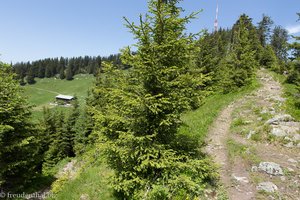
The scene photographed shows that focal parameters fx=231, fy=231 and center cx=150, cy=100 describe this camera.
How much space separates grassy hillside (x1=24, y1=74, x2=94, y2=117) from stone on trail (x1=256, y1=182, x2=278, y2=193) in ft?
325

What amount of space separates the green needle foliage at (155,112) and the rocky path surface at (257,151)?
6.42ft

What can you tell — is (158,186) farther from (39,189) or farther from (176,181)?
(39,189)

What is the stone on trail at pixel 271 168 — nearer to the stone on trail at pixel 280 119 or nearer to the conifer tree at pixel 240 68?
the stone on trail at pixel 280 119

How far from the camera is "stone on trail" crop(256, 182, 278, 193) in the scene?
362 inches

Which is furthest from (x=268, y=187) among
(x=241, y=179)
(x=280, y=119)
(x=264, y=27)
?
(x=264, y=27)

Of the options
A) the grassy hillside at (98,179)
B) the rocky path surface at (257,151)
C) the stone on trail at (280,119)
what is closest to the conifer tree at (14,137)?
the grassy hillside at (98,179)

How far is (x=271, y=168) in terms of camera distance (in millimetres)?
10531

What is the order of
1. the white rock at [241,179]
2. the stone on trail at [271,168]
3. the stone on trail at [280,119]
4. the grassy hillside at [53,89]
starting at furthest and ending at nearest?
the grassy hillside at [53,89]
the stone on trail at [280,119]
the stone on trail at [271,168]
the white rock at [241,179]

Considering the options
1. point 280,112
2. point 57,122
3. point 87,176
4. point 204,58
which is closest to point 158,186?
point 87,176

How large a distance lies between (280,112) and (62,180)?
54.8 ft

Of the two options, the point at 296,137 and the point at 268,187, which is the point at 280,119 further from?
the point at 268,187

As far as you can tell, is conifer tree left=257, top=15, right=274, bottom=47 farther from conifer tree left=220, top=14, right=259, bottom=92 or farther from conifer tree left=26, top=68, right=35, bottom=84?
conifer tree left=26, top=68, right=35, bottom=84

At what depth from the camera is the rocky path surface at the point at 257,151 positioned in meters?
9.42

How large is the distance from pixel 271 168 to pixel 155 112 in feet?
20.4
